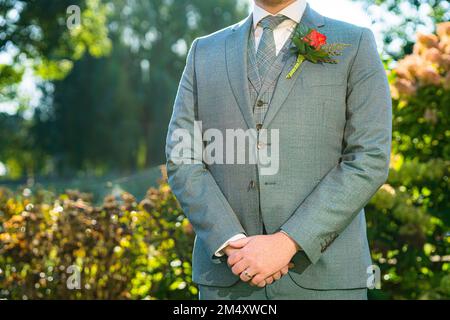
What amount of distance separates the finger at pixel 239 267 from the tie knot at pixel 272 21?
2.83ft

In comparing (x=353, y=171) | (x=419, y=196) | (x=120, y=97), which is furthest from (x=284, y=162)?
(x=120, y=97)

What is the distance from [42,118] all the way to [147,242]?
24.0m

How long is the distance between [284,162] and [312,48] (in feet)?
1.30

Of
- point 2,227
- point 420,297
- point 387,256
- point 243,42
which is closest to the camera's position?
point 243,42

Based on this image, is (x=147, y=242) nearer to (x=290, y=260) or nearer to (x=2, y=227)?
(x=2, y=227)

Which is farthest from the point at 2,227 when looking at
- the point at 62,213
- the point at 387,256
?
the point at 387,256

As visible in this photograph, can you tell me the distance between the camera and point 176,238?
4355 mm

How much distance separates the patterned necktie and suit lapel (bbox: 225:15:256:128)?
5cm

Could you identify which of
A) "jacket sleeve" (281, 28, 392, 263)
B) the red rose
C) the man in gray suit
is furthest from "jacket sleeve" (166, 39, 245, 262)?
the red rose

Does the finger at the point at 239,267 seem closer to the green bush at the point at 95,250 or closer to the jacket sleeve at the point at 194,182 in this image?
the jacket sleeve at the point at 194,182

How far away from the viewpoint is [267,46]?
90.7 inches

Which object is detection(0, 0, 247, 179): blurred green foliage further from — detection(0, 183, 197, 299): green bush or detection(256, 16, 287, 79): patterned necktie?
detection(256, 16, 287, 79): patterned necktie

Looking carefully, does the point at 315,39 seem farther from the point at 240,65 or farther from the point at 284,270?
the point at 284,270

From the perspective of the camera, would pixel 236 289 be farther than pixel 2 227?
No
